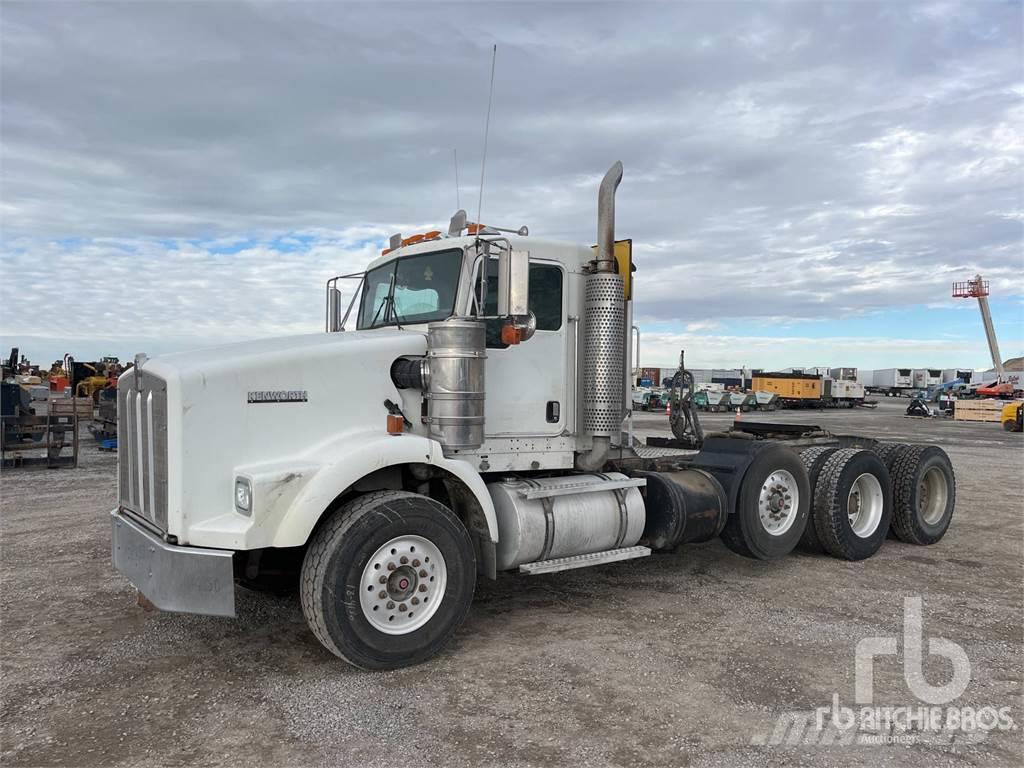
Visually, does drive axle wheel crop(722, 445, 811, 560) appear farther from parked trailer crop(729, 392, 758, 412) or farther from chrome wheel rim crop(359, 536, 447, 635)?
parked trailer crop(729, 392, 758, 412)

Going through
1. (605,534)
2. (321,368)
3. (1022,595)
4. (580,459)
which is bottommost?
(1022,595)

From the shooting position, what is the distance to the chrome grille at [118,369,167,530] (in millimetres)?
4855

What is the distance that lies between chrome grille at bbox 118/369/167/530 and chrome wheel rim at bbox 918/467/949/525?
8.21m

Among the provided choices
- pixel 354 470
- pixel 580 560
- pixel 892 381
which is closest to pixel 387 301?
pixel 354 470

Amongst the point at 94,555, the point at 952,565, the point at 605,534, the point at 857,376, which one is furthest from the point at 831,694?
the point at 857,376

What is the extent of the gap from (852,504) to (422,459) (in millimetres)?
5353

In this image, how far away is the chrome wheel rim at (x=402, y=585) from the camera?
4879 millimetres

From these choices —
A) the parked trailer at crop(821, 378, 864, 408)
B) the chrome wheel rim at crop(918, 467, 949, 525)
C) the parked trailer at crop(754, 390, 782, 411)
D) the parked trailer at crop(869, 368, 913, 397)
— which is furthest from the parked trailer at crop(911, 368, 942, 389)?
the chrome wheel rim at crop(918, 467, 949, 525)

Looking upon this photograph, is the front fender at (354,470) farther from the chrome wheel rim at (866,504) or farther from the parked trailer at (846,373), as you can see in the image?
the parked trailer at (846,373)

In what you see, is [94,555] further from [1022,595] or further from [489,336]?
[1022,595]

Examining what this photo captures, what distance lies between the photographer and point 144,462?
518cm

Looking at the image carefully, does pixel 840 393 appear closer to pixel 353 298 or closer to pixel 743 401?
pixel 743 401

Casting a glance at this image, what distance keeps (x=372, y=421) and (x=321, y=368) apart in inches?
19.9

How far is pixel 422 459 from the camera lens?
17.0 feet
